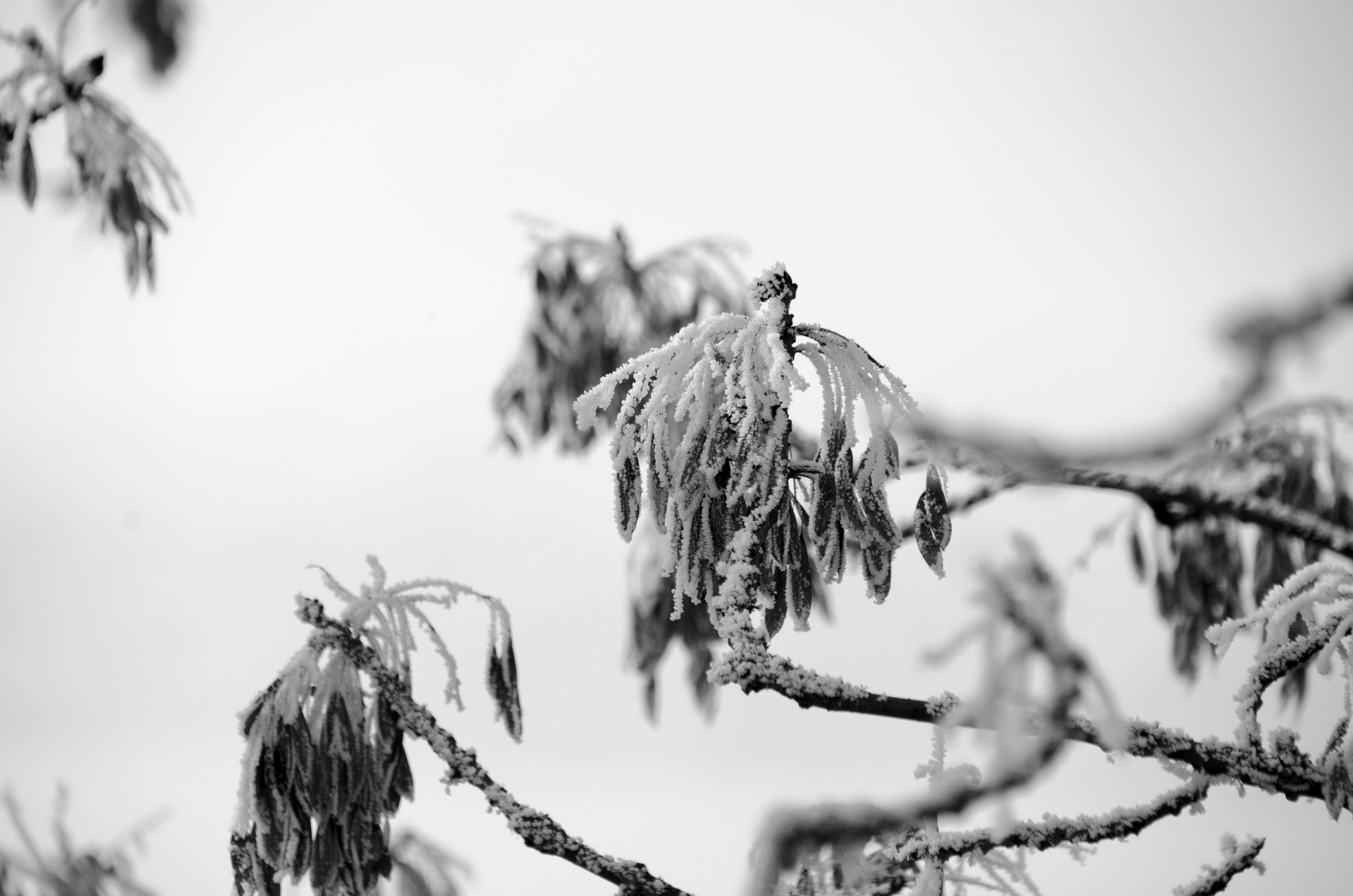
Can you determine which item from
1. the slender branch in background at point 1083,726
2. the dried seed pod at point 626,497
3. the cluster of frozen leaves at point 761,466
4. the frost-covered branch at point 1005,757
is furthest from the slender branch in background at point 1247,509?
the frost-covered branch at point 1005,757

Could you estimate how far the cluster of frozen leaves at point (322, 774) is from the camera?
265cm

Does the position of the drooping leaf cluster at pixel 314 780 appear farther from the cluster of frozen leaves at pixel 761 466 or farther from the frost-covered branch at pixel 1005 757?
the frost-covered branch at pixel 1005 757

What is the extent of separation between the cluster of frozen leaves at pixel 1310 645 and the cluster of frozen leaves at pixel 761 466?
0.66 m

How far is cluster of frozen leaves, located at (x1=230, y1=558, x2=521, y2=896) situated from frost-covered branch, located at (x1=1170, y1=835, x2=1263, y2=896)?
1652 millimetres

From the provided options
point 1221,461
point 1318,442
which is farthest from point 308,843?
point 1318,442

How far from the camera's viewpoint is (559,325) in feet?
22.6

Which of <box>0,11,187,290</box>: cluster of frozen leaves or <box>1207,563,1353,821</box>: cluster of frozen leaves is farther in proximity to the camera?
<box>0,11,187,290</box>: cluster of frozen leaves

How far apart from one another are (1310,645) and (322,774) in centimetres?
206

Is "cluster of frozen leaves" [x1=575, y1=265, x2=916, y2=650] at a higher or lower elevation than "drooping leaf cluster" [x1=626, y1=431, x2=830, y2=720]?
lower

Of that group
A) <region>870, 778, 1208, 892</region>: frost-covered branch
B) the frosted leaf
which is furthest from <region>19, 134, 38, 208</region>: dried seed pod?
<region>870, 778, 1208, 892</region>: frost-covered branch

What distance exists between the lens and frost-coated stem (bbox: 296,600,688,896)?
218 cm

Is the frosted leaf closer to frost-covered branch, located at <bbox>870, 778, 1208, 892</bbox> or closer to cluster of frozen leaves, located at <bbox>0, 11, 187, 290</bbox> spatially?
frost-covered branch, located at <bbox>870, 778, 1208, 892</bbox>

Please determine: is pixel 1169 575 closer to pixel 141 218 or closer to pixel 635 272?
pixel 635 272

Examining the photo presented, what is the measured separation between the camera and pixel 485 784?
2.28 metres
